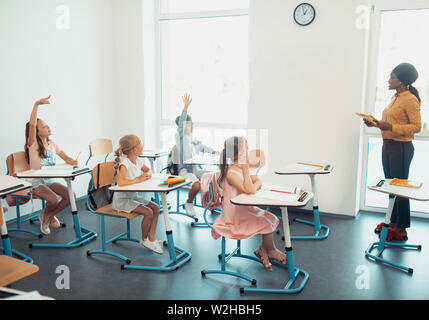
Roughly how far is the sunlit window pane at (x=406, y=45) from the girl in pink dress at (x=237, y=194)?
7.88 feet

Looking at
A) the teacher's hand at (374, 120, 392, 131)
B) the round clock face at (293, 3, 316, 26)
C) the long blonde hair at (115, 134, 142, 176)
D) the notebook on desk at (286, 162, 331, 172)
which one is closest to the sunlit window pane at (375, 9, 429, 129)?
the round clock face at (293, 3, 316, 26)

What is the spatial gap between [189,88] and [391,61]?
2.64 m

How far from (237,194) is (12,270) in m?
1.67

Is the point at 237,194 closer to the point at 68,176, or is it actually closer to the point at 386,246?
the point at 68,176

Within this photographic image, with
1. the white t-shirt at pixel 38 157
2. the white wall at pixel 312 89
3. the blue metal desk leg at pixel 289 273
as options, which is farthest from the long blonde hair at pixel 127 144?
the white wall at pixel 312 89

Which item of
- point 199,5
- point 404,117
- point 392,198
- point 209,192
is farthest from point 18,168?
point 404,117

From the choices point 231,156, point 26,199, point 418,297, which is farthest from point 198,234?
point 418,297

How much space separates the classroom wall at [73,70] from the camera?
14.4ft

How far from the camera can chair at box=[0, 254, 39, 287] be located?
1.98 meters

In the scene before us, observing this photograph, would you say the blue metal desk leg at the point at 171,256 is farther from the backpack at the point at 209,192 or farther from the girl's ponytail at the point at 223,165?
the girl's ponytail at the point at 223,165

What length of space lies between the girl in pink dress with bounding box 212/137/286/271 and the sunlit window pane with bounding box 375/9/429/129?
2403 millimetres

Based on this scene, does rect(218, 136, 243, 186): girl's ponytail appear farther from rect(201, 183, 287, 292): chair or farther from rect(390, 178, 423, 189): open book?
rect(390, 178, 423, 189): open book

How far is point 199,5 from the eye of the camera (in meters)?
5.55

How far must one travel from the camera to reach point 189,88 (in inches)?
229
